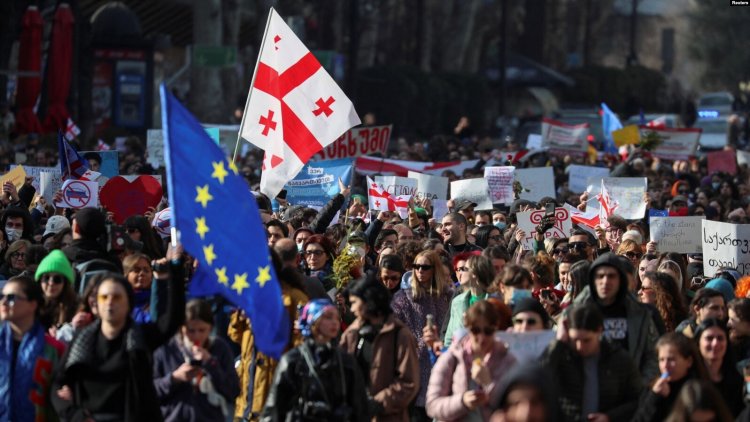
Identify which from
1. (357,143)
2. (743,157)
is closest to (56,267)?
(357,143)

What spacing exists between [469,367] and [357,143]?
11697 mm

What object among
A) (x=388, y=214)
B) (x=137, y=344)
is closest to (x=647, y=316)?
(x=137, y=344)

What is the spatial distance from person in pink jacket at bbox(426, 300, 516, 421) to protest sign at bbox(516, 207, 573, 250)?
5.41 m

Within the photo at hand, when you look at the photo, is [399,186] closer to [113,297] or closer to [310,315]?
[310,315]

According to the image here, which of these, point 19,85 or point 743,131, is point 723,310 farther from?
point 743,131

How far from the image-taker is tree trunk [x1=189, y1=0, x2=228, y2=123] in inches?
1414

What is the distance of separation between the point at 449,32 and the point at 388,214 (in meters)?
39.4

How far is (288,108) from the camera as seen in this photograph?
1159 centimetres

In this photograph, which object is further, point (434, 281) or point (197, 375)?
point (434, 281)

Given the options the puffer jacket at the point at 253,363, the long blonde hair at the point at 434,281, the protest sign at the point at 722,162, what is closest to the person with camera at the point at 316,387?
the puffer jacket at the point at 253,363

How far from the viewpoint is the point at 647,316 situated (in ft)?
25.0

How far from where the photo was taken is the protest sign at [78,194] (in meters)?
12.9

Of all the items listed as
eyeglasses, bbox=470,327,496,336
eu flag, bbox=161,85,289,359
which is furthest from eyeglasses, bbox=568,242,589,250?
eu flag, bbox=161,85,289,359

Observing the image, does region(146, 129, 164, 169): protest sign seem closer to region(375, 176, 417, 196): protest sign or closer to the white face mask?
region(375, 176, 417, 196): protest sign
